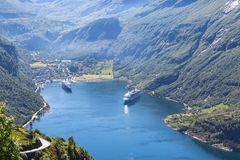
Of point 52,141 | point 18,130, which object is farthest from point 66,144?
point 18,130

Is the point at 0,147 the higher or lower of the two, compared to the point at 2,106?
lower

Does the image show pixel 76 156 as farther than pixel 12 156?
Yes

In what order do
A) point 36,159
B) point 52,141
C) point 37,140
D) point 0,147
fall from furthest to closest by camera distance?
point 52,141, point 37,140, point 36,159, point 0,147

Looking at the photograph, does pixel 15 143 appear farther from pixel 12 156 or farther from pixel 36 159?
pixel 36 159

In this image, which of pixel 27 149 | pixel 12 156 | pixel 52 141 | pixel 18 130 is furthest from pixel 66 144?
pixel 12 156

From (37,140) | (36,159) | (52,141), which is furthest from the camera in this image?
(52,141)

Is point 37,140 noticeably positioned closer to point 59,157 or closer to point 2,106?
point 59,157
